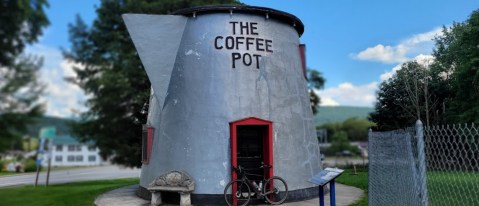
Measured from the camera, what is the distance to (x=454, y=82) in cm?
1702

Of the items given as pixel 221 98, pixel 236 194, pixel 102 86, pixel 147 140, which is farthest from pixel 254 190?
pixel 102 86

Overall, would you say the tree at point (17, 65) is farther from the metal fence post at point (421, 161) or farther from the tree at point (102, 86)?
the metal fence post at point (421, 161)

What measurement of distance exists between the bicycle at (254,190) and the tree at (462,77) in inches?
386

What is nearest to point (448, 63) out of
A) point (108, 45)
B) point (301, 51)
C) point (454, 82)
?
point (454, 82)

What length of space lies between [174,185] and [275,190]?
2.63 metres

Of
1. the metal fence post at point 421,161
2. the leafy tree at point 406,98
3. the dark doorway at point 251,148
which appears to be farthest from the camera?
the leafy tree at point 406,98

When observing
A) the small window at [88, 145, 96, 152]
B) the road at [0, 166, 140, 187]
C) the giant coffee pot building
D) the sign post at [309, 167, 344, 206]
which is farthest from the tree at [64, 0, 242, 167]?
the giant coffee pot building

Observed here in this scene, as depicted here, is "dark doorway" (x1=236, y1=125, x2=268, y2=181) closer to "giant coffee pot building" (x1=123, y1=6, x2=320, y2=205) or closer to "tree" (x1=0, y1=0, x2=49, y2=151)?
"giant coffee pot building" (x1=123, y1=6, x2=320, y2=205)

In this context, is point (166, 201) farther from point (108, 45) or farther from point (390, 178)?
point (108, 45)

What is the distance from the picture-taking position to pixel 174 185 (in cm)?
947

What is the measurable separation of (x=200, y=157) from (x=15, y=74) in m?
8.08

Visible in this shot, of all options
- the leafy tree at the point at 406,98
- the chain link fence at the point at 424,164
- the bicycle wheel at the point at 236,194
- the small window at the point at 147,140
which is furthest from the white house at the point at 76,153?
the leafy tree at the point at 406,98

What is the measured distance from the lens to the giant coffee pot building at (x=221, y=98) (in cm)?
982

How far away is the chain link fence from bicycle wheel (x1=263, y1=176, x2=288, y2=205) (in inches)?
145
